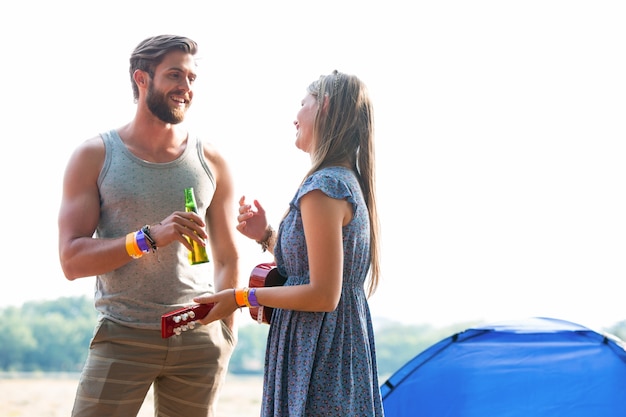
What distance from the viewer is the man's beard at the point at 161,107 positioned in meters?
2.43

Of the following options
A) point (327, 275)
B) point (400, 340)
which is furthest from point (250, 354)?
point (327, 275)

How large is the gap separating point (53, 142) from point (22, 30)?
333 centimetres

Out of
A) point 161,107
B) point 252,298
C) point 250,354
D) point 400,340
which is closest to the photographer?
point 252,298

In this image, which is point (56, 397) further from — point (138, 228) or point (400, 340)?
point (138, 228)

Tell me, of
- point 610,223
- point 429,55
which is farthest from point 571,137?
point 429,55

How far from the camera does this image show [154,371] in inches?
92.9

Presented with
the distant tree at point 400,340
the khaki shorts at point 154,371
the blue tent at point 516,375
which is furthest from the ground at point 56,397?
the khaki shorts at point 154,371

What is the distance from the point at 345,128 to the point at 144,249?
25.6 inches

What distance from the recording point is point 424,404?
3.28m

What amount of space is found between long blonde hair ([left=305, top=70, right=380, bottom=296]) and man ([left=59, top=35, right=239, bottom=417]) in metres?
0.42

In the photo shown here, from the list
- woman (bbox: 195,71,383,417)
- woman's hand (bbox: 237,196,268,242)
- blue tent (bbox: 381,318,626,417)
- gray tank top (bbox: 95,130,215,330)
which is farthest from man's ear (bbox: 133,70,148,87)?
blue tent (bbox: 381,318,626,417)

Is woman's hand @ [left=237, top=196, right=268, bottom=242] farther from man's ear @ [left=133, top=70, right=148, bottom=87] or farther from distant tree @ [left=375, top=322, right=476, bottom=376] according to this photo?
distant tree @ [left=375, top=322, right=476, bottom=376]

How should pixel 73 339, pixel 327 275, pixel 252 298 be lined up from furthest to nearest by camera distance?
pixel 73 339 < pixel 252 298 < pixel 327 275

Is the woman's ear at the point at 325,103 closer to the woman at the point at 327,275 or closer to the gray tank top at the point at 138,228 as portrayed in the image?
the woman at the point at 327,275
